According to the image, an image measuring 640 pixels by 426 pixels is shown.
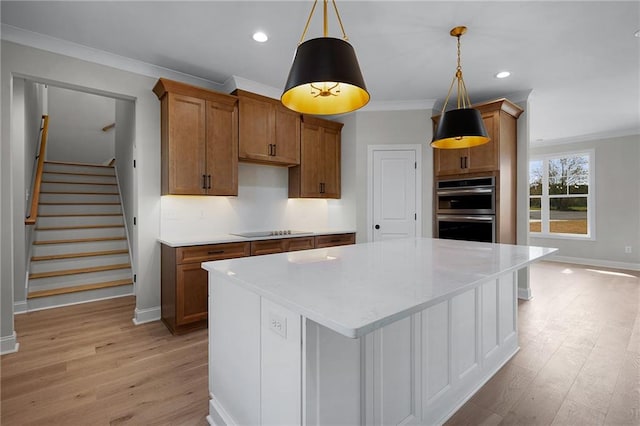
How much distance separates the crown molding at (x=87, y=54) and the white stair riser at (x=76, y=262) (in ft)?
8.55

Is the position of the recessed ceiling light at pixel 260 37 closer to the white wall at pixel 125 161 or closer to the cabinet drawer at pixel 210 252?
the cabinet drawer at pixel 210 252

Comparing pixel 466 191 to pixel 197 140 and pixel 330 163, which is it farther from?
pixel 197 140

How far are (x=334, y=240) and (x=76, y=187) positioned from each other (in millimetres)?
4692

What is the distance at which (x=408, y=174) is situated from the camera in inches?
175

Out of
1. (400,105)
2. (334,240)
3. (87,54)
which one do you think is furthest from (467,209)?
(87,54)

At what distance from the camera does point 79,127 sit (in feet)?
22.7

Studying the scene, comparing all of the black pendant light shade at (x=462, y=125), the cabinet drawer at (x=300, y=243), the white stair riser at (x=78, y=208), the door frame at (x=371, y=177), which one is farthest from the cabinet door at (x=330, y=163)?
the white stair riser at (x=78, y=208)

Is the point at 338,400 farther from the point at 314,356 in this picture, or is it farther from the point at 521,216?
the point at 521,216

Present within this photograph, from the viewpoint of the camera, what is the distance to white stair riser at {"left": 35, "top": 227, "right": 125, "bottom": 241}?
171 inches

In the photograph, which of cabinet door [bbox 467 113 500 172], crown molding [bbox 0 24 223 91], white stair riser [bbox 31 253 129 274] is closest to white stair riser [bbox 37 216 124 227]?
white stair riser [bbox 31 253 129 274]

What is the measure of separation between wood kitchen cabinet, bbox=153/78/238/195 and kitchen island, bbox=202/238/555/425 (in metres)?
1.79

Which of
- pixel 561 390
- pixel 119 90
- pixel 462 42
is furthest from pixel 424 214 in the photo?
pixel 119 90

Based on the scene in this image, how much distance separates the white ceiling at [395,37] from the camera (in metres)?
2.34

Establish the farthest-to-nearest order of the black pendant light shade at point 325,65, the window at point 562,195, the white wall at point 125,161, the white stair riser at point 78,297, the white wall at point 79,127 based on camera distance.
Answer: the white wall at point 79,127 < the window at point 562,195 < the white wall at point 125,161 < the white stair riser at point 78,297 < the black pendant light shade at point 325,65
